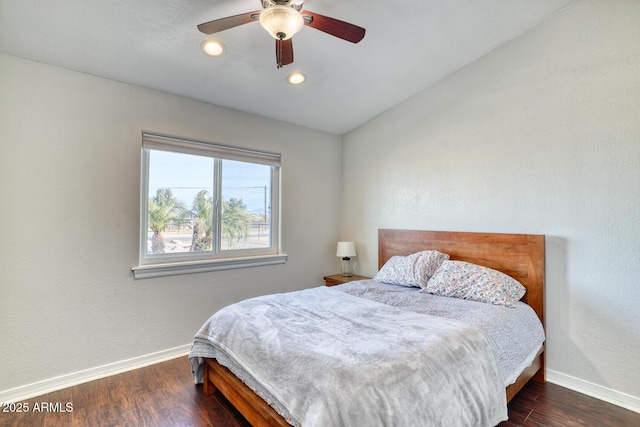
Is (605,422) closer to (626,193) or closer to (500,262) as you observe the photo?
(500,262)

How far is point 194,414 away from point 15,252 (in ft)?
5.56

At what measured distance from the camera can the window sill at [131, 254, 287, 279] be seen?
8.64 feet

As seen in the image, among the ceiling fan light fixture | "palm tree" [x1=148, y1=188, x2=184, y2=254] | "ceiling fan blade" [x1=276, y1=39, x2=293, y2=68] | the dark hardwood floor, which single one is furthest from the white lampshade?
the ceiling fan light fixture

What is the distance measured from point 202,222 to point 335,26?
2.18m

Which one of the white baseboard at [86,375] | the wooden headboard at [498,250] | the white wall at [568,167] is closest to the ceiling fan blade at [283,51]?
the white wall at [568,167]

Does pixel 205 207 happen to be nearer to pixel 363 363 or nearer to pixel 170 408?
pixel 170 408

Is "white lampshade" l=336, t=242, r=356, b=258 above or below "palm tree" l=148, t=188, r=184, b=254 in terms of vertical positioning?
below

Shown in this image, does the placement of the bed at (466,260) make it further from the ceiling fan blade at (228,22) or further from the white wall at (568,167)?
the ceiling fan blade at (228,22)

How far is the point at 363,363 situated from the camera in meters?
1.36

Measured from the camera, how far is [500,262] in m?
2.66

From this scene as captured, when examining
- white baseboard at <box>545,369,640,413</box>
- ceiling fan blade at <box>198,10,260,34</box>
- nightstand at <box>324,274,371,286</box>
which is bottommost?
white baseboard at <box>545,369,640,413</box>

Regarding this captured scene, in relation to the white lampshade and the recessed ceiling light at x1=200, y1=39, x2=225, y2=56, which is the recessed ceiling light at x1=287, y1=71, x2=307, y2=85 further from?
the white lampshade

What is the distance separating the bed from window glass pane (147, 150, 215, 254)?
115 centimetres

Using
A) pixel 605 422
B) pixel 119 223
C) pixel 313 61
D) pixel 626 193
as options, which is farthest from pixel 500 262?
pixel 119 223
